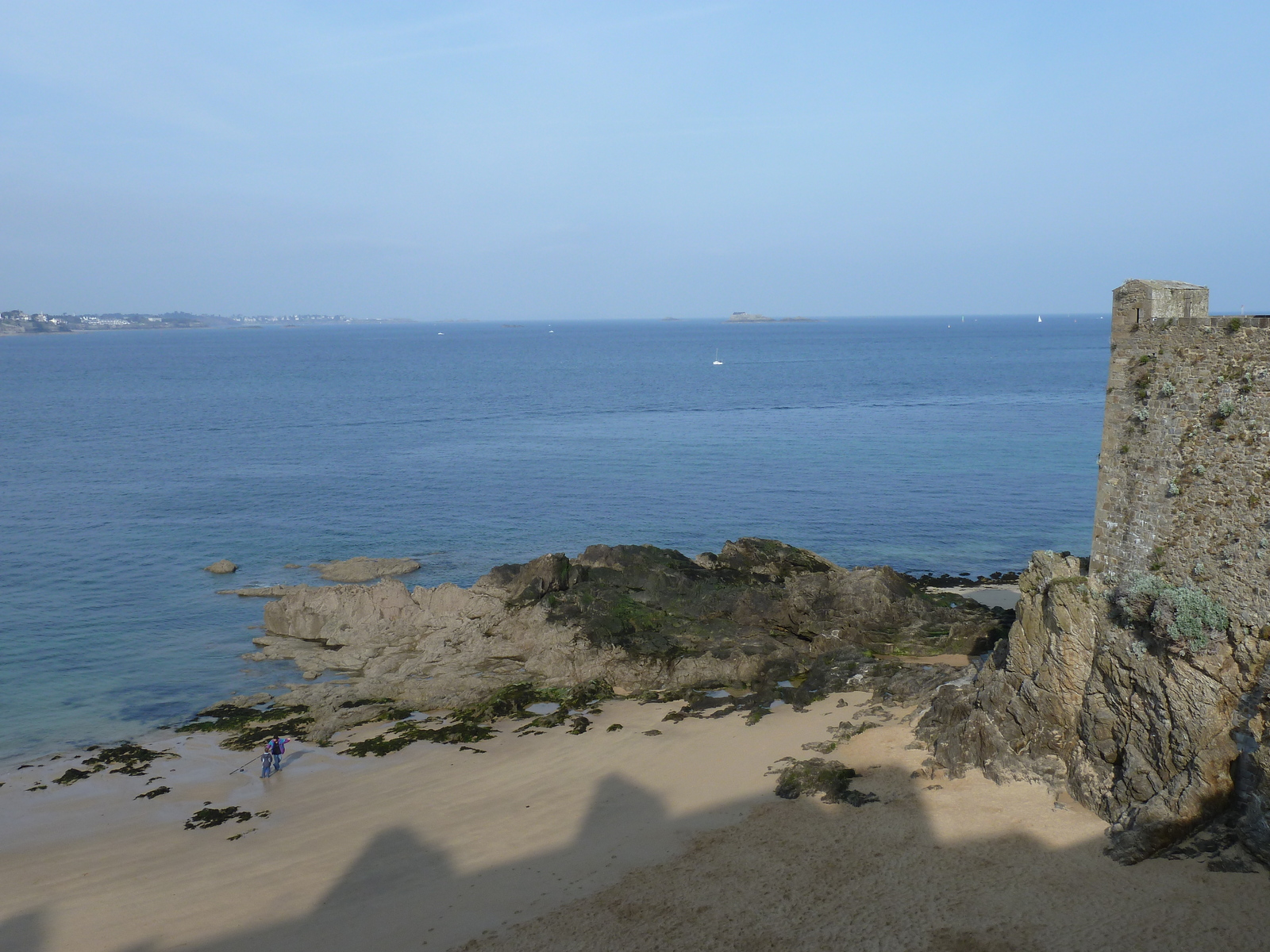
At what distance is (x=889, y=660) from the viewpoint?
79.5 ft

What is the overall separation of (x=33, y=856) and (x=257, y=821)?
Result: 3869mm

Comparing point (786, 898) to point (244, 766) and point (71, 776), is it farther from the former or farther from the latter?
point (71, 776)

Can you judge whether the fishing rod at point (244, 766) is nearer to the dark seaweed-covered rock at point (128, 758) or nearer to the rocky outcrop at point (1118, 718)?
the dark seaweed-covered rock at point (128, 758)

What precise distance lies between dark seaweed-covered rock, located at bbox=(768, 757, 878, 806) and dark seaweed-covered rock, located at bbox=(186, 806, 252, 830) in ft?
33.8

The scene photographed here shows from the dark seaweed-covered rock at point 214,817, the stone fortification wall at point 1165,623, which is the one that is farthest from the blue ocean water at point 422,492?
the stone fortification wall at point 1165,623

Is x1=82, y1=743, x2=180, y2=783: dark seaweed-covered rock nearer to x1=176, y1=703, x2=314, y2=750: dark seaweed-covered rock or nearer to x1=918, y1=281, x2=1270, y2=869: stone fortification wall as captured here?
x1=176, y1=703, x2=314, y2=750: dark seaweed-covered rock

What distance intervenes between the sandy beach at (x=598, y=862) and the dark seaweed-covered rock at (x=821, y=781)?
247 mm

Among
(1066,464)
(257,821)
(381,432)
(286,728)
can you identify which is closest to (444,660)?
(286,728)

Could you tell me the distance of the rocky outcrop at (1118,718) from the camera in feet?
44.3

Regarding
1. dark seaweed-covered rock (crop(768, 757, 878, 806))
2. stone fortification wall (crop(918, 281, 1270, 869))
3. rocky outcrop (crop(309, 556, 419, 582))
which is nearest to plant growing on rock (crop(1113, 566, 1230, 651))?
stone fortification wall (crop(918, 281, 1270, 869))

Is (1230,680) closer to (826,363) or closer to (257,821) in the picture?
(257,821)

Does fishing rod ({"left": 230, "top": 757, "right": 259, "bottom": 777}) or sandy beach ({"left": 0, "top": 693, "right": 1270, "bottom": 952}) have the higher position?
sandy beach ({"left": 0, "top": 693, "right": 1270, "bottom": 952})

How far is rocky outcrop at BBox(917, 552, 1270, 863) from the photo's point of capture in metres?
13.5

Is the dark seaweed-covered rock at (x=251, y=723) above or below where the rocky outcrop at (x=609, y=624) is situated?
below
